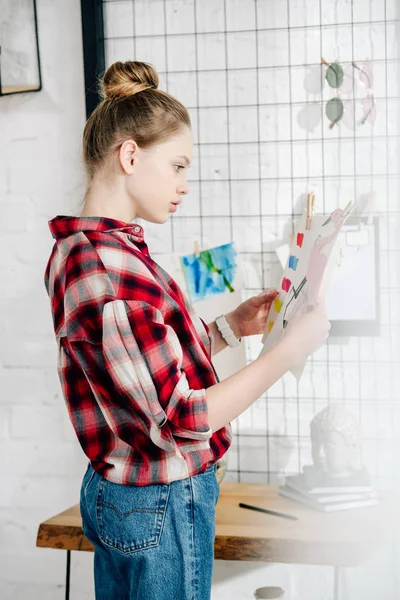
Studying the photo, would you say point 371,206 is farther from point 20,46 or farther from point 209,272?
point 20,46

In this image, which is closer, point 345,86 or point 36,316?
point 345,86

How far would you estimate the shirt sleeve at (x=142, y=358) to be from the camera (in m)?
0.89

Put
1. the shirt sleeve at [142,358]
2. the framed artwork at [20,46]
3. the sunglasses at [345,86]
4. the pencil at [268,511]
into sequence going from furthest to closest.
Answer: the framed artwork at [20,46]
the sunglasses at [345,86]
the pencil at [268,511]
the shirt sleeve at [142,358]

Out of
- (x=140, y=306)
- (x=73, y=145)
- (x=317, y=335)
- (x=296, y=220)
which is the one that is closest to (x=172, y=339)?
(x=140, y=306)

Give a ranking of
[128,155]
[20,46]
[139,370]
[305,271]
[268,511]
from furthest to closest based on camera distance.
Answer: [20,46], [268,511], [305,271], [128,155], [139,370]

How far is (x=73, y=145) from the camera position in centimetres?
163

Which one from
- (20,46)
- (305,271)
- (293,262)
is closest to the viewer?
(305,271)

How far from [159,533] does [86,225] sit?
0.40 m

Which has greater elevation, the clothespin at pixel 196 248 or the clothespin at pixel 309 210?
the clothespin at pixel 309 210

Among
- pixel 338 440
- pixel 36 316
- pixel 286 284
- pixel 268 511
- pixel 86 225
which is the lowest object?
pixel 268 511

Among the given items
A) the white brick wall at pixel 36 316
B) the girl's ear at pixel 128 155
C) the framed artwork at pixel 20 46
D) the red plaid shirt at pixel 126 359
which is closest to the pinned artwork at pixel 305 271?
the red plaid shirt at pixel 126 359

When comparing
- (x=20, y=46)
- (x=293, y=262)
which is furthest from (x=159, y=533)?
(x=20, y=46)

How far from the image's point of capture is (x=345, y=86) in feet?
4.95

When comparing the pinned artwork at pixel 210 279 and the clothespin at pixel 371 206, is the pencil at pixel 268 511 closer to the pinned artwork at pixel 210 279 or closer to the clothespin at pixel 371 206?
the pinned artwork at pixel 210 279
